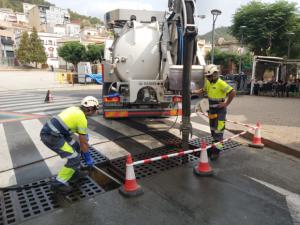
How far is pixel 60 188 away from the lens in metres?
3.62

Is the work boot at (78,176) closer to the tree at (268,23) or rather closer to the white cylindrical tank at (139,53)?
the white cylindrical tank at (139,53)

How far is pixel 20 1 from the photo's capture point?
14350cm

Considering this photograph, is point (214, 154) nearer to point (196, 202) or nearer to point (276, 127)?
point (196, 202)

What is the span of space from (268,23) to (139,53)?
65.8 feet

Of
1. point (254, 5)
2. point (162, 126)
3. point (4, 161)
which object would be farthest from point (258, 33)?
point (4, 161)

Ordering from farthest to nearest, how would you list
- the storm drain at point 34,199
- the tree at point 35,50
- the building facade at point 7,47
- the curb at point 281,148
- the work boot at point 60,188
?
the building facade at point 7,47 → the tree at point 35,50 → the curb at point 281,148 → the work boot at point 60,188 → the storm drain at point 34,199

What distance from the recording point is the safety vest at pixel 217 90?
493 cm

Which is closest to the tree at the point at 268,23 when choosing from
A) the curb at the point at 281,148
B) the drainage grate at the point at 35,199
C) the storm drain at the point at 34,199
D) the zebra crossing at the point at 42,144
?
the zebra crossing at the point at 42,144

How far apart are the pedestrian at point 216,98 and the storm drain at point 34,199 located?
242cm

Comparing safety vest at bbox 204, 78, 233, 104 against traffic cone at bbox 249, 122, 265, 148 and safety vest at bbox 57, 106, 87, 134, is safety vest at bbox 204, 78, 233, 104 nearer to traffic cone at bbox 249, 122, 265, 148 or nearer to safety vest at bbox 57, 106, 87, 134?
traffic cone at bbox 249, 122, 265, 148

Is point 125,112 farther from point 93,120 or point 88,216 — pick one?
point 88,216

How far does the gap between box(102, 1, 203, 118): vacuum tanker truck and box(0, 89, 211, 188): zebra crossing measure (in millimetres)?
619

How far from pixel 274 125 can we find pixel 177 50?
12.3 ft

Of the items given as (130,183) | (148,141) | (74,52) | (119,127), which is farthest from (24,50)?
(130,183)
